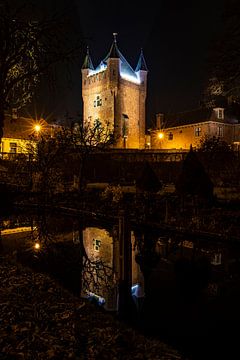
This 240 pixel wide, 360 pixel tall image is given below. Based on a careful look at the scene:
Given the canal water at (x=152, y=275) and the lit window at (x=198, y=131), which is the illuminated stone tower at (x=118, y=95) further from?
the canal water at (x=152, y=275)

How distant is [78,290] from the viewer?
721cm

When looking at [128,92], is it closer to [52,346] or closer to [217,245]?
[217,245]

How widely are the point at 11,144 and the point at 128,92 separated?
26910 mm

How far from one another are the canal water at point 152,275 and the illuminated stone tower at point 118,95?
4631 cm

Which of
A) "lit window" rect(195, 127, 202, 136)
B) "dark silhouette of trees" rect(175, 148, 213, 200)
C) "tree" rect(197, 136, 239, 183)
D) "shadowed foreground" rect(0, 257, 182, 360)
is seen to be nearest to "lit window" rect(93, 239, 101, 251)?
"shadowed foreground" rect(0, 257, 182, 360)

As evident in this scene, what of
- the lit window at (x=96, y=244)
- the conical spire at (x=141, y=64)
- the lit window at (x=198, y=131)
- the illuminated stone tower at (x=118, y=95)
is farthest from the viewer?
the conical spire at (x=141, y=64)

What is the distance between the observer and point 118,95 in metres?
59.0

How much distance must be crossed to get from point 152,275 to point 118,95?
54060 mm

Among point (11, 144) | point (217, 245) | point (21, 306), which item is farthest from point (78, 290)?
point (11, 144)

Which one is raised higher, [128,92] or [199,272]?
[128,92]

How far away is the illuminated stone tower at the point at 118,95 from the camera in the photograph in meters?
58.4

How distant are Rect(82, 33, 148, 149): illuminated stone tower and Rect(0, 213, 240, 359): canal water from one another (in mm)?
46312

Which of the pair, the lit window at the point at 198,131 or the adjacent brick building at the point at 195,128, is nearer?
the adjacent brick building at the point at 195,128

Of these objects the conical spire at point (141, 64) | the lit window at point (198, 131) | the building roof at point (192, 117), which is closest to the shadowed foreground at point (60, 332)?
the building roof at point (192, 117)
